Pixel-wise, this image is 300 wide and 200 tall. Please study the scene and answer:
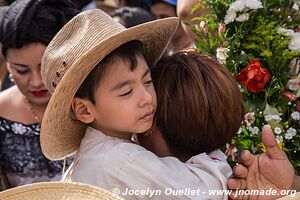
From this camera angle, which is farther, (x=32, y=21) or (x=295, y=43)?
(x=32, y=21)

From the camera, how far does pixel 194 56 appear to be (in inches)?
98.1

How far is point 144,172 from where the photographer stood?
7.23ft

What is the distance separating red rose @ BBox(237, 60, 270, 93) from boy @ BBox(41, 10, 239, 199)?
550 mm

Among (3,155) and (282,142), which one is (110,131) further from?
(3,155)

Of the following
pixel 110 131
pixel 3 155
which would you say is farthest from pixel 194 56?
pixel 3 155

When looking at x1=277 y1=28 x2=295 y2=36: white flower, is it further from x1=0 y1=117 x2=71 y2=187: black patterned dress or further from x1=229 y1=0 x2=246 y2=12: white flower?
x1=0 y1=117 x2=71 y2=187: black patterned dress

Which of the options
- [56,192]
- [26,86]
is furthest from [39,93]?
[56,192]

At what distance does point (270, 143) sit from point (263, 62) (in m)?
0.73

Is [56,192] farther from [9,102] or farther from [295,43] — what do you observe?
[9,102]

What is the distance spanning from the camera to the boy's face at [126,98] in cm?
227

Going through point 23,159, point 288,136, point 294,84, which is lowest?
point 23,159

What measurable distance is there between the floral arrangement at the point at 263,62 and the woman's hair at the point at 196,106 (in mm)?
408

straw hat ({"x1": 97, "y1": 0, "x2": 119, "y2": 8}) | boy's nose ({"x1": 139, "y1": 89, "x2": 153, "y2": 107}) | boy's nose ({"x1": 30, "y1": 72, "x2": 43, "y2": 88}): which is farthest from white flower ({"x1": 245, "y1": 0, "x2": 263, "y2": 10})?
straw hat ({"x1": 97, "y1": 0, "x2": 119, "y2": 8})

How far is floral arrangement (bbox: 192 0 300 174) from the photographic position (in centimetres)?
285
